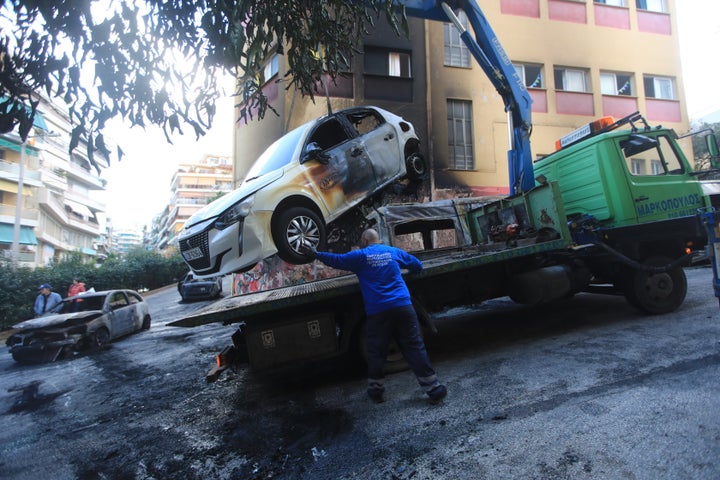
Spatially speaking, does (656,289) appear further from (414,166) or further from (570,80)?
(570,80)

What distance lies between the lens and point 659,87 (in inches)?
548

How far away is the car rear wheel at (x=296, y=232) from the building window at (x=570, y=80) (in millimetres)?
A: 12007

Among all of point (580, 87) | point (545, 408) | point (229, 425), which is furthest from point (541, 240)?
point (580, 87)

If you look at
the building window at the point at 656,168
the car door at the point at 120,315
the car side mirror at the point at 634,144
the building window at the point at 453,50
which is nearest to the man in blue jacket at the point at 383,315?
the car side mirror at the point at 634,144

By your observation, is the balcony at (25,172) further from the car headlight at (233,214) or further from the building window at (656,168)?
the building window at (656,168)

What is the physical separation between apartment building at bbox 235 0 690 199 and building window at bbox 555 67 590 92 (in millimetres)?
34

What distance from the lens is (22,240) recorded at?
31266mm

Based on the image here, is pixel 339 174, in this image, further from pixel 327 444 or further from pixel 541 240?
pixel 327 444

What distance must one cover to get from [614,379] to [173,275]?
24032 millimetres

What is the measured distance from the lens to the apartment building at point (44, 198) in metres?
30.1

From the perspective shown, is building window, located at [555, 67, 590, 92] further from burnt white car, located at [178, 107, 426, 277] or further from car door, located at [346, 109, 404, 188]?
car door, located at [346, 109, 404, 188]

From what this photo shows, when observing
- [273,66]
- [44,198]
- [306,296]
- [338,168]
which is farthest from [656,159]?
[44,198]

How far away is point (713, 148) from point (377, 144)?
4387 millimetres

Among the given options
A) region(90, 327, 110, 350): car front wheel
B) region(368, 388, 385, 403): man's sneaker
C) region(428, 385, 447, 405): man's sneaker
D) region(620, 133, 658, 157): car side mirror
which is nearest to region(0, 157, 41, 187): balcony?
region(90, 327, 110, 350): car front wheel
